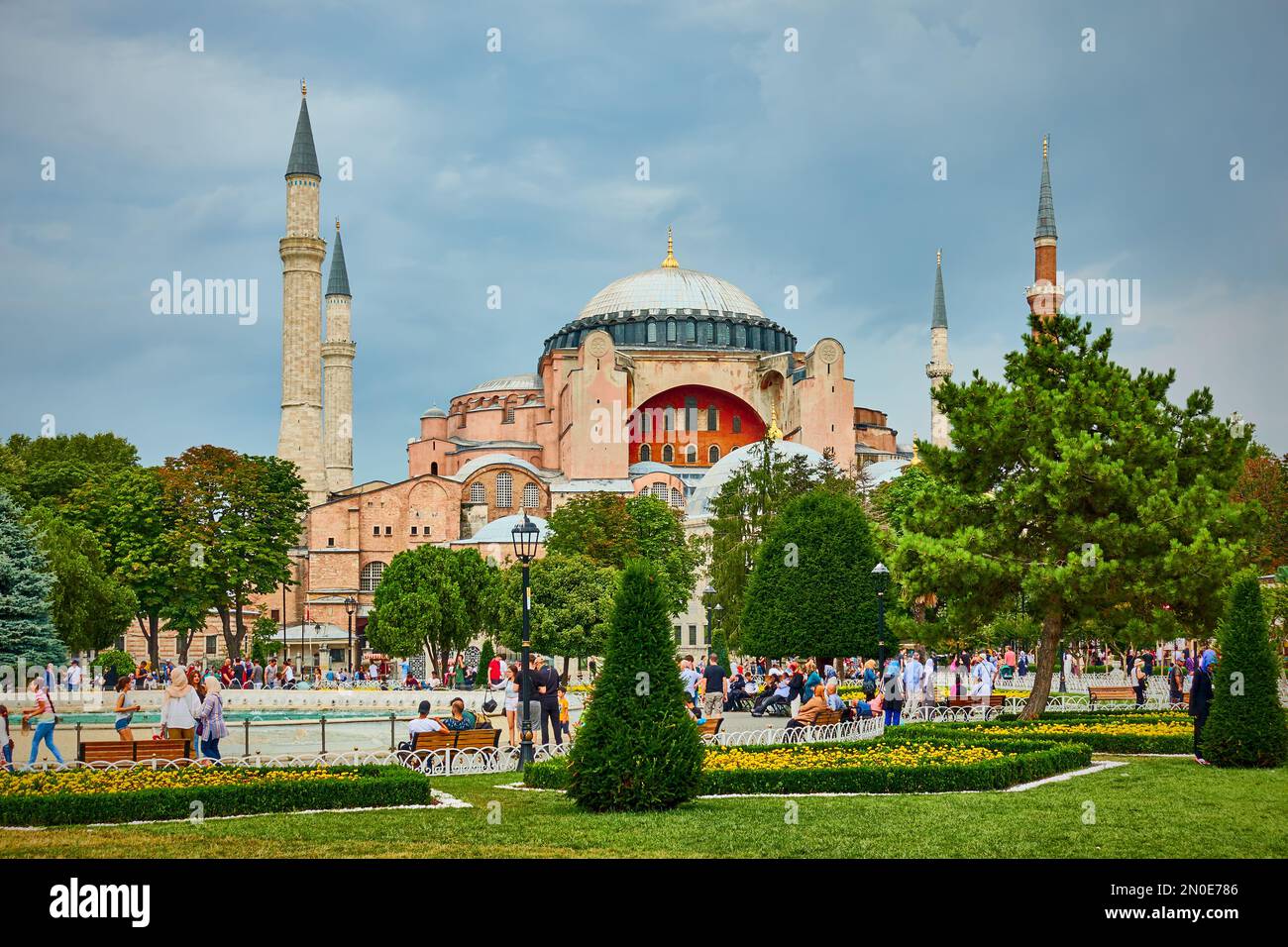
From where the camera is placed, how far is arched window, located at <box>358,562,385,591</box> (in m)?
55.5

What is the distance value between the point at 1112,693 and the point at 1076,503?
8.94m

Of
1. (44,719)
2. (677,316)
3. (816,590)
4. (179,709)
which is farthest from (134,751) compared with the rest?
(677,316)

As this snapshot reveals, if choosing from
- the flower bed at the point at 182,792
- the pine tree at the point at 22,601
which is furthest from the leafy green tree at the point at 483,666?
the flower bed at the point at 182,792

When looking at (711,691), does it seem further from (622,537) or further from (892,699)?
(622,537)

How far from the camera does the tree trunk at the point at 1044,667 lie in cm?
1689

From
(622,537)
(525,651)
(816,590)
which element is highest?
(622,537)

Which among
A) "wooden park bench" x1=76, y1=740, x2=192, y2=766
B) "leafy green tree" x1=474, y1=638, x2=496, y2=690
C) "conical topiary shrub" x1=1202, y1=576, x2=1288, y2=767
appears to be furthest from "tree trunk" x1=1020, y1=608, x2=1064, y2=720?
"leafy green tree" x1=474, y1=638, x2=496, y2=690

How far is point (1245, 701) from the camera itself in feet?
39.4

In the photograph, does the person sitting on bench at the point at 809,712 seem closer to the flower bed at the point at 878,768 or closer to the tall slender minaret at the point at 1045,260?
the flower bed at the point at 878,768

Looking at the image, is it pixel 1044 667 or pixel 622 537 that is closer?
pixel 1044 667

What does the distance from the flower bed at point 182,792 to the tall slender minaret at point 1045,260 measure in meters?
37.9

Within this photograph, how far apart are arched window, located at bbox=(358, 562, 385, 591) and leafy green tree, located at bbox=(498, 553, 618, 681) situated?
20.4 m
